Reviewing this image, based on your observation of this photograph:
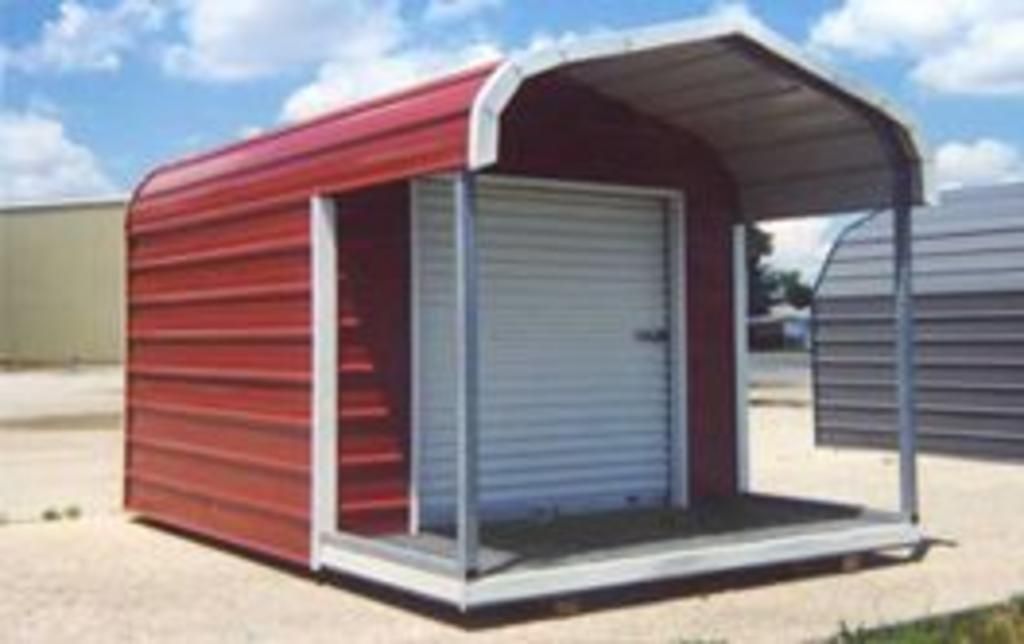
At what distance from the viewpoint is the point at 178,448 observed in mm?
11773

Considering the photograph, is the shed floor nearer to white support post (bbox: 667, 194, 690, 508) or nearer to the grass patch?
white support post (bbox: 667, 194, 690, 508)

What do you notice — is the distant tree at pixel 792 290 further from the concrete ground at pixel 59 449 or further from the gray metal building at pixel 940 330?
the gray metal building at pixel 940 330

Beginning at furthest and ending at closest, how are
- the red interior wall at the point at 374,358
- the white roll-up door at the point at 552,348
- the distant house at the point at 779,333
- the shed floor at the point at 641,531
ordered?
the distant house at the point at 779,333, the white roll-up door at the point at 552,348, the red interior wall at the point at 374,358, the shed floor at the point at 641,531

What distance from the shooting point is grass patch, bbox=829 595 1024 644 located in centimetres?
741

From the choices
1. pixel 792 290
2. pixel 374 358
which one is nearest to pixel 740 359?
pixel 374 358

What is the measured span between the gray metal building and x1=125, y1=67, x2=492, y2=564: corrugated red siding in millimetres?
8275

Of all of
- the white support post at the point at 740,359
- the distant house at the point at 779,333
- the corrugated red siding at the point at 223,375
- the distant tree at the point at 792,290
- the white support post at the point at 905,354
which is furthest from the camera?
the distant tree at the point at 792,290

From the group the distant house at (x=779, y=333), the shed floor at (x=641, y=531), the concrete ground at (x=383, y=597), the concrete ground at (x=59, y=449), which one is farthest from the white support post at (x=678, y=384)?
the distant house at (x=779, y=333)

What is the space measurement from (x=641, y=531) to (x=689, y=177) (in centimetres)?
268

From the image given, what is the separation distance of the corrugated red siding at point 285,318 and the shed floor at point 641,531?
0.69 metres

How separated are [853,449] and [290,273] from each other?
938 cm

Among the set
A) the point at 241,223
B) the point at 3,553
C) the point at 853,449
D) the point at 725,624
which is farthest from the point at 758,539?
the point at 853,449

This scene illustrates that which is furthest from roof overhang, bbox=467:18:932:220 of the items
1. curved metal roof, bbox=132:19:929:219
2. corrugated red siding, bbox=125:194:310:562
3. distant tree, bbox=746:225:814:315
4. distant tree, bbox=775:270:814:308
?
distant tree, bbox=775:270:814:308

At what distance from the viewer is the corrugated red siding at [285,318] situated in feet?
30.5
